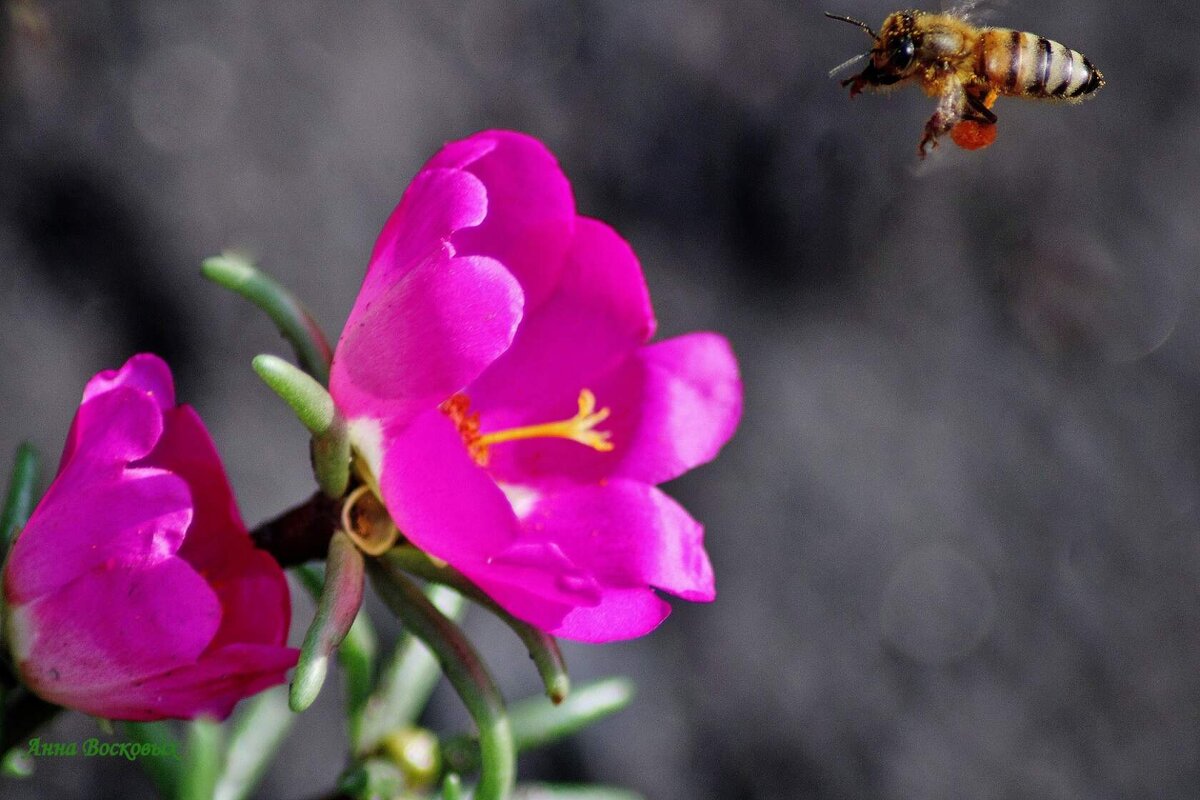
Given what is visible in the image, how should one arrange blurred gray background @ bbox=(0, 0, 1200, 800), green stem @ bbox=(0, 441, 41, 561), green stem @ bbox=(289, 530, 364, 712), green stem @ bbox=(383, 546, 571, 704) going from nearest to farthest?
green stem @ bbox=(289, 530, 364, 712) < green stem @ bbox=(383, 546, 571, 704) < green stem @ bbox=(0, 441, 41, 561) < blurred gray background @ bbox=(0, 0, 1200, 800)

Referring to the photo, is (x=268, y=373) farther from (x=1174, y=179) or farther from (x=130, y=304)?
(x=1174, y=179)

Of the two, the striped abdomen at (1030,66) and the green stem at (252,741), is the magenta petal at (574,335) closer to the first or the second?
the striped abdomen at (1030,66)

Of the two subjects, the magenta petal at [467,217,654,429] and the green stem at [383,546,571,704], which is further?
the magenta petal at [467,217,654,429]

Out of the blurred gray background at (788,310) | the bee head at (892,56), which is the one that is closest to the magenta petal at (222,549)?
the bee head at (892,56)

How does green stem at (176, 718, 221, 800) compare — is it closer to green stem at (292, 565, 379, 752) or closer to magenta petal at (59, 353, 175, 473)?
green stem at (292, 565, 379, 752)

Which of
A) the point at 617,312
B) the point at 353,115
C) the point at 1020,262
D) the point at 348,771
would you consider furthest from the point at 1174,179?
the point at 348,771

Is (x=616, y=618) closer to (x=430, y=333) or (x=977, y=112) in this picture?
(x=430, y=333)

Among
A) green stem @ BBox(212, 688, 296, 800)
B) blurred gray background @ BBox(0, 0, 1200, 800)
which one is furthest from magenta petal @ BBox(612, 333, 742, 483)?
blurred gray background @ BBox(0, 0, 1200, 800)

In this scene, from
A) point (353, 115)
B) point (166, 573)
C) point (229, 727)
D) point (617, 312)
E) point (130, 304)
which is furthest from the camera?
point (353, 115)
